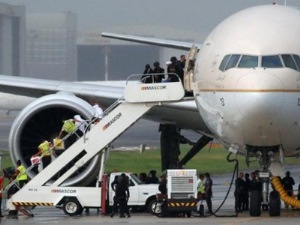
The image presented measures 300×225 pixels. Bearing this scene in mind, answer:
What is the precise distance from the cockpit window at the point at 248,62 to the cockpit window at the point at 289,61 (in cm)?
56

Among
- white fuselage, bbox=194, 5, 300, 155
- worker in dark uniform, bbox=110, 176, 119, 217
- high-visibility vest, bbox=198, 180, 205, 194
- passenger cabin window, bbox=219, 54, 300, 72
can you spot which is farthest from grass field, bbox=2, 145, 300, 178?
passenger cabin window, bbox=219, 54, 300, 72

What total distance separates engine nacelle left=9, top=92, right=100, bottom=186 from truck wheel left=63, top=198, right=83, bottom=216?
1.85ft

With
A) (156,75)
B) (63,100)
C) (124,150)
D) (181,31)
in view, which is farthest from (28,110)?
(181,31)

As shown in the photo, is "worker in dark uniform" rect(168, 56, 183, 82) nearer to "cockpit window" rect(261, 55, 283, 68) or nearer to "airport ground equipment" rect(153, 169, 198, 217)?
"airport ground equipment" rect(153, 169, 198, 217)

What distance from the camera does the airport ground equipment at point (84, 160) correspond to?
28.0m

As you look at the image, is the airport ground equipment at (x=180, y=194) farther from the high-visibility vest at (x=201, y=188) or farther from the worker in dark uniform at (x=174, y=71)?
the worker in dark uniform at (x=174, y=71)

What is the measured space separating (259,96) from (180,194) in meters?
4.44

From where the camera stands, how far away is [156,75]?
2858 centimetres

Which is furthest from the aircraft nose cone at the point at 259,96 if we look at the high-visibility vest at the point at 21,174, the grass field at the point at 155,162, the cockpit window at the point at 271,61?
the grass field at the point at 155,162

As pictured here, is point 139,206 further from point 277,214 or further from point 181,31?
point 181,31

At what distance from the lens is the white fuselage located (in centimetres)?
2373

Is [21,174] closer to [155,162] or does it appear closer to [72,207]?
[72,207]

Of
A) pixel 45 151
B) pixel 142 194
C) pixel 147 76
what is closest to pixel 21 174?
pixel 45 151

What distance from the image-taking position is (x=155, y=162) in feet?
171
